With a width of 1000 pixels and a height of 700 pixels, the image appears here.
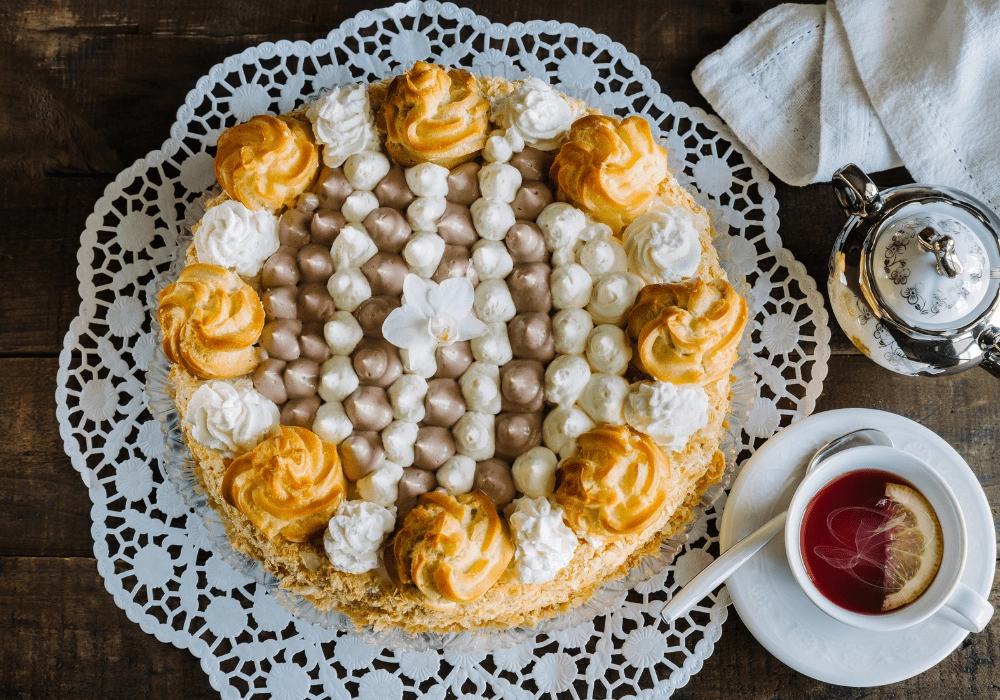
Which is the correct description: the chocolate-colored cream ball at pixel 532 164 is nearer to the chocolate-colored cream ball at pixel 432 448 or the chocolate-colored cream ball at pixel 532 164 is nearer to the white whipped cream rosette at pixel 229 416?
the chocolate-colored cream ball at pixel 432 448

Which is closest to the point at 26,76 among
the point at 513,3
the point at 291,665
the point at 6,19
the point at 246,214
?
the point at 6,19

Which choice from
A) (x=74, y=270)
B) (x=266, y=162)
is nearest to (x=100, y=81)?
(x=74, y=270)

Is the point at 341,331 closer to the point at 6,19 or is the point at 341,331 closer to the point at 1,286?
the point at 1,286

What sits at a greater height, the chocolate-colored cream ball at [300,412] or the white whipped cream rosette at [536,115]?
the white whipped cream rosette at [536,115]

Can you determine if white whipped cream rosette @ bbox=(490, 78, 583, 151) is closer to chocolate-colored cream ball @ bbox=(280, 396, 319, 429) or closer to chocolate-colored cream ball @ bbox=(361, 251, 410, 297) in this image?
chocolate-colored cream ball @ bbox=(361, 251, 410, 297)

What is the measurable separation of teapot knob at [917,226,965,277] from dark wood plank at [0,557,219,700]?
1842mm

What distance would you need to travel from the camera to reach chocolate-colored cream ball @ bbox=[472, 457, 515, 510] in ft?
4.73

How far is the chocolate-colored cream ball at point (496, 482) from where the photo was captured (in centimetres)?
144

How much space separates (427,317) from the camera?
57.0 inches

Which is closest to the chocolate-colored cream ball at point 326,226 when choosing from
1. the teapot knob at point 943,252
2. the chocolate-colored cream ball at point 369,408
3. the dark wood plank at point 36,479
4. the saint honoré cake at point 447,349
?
the saint honoré cake at point 447,349

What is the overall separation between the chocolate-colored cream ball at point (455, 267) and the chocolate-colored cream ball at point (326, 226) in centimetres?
23

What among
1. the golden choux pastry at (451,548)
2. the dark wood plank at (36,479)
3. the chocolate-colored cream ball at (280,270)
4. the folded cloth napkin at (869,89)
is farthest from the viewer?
the dark wood plank at (36,479)

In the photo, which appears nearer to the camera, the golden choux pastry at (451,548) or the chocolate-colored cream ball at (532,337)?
the golden choux pastry at (451,548)

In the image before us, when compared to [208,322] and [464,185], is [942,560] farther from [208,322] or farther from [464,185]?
[208,322]
